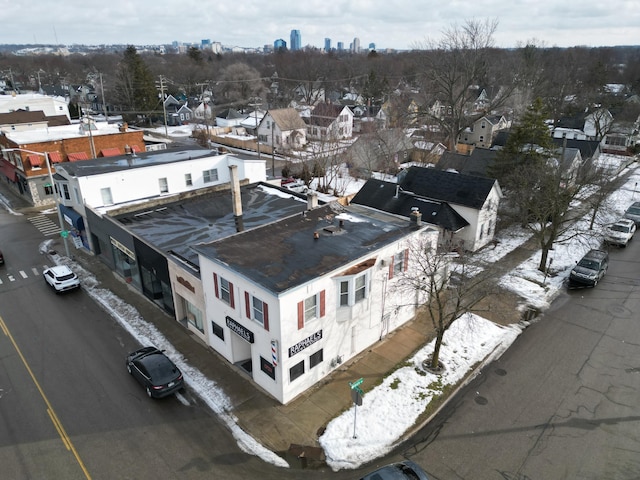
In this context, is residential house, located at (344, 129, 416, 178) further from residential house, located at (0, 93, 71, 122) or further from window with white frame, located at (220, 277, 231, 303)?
residential house, located at (0, 93, 71, 122)

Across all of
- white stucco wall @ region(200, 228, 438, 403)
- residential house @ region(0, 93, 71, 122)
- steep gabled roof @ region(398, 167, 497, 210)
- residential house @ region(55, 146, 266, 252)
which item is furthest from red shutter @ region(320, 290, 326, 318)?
residential house @ region(0, 93, 71, 122)

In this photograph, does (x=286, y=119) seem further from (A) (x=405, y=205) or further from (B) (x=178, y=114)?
(A) (x=405, y=205)

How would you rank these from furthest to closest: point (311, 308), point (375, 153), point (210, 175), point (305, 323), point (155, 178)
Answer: point (375, 153)
point (210, 175)
point (155, 178)
point (311, 308)
point (305, 323)

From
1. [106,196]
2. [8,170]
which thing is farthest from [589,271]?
[8,170]

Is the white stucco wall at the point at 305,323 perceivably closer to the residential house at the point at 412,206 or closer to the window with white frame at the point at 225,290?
the window with white frame at the point at 225,290

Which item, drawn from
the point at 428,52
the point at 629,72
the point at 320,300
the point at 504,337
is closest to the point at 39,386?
the point at 320,300

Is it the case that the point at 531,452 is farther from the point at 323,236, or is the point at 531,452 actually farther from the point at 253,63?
the point at 253,63
